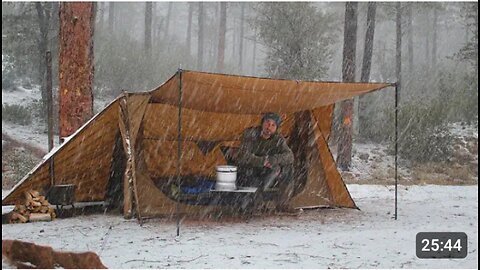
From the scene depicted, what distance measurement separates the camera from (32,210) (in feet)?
21.3

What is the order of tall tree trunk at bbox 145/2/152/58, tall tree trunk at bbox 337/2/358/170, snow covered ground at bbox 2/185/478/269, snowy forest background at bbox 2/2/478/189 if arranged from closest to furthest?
1. snow covered ground at bbox 2/185/478/269
2. tall tree trunk at bbox 337/2/358/170
3. snowy forest background at bbox 2/2/478/189
4. tall tree trunk at bbox 145/2/152/58

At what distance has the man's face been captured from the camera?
23.3 ft

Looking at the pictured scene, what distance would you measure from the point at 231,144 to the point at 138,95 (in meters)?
2.11

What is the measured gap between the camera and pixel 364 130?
1623cm

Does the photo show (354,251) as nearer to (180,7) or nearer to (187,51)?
(187,51)

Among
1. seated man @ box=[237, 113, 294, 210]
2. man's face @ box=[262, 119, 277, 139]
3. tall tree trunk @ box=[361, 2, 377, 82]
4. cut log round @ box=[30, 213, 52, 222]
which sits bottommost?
cut log round @ box=[30, 213, 52, 222]

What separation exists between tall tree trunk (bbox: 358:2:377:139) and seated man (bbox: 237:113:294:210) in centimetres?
823

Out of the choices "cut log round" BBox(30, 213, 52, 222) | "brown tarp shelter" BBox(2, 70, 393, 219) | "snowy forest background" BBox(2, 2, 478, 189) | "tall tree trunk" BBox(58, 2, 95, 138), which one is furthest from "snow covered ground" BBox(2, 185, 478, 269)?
"snowy forest background" BBox(2, 2, 478, 189)

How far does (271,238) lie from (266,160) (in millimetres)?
1450

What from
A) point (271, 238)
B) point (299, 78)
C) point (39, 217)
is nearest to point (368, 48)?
point (299, 78)

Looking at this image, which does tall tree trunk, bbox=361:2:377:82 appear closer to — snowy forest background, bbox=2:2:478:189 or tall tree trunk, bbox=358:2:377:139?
tall tree trunk, bbox=358:2:377:139

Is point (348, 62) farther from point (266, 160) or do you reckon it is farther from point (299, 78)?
point (266, 160)

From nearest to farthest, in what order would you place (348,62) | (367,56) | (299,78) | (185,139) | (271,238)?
(271,238) < (185,139) < (348,62) < (367,56) < (299,78)

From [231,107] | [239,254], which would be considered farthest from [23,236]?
[231,107]
